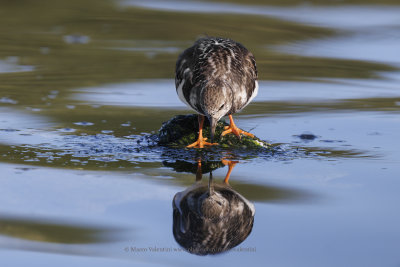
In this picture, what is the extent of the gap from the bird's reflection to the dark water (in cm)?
4

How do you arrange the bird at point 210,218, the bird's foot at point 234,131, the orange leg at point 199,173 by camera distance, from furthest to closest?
the bird's foot at point 234,131, the orange leg at point 199,173, the bird at point 210,218

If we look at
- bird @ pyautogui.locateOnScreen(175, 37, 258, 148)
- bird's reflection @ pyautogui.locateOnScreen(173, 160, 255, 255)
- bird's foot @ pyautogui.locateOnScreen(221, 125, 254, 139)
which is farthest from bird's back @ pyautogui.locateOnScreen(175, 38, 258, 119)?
bird's reflection @ pyautogui.locateOnScreen(173, 160, 255, 255)

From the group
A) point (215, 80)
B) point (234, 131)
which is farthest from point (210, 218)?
point (234, 131)

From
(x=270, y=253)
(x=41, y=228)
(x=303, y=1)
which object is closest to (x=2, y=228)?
(x=41, y=228)

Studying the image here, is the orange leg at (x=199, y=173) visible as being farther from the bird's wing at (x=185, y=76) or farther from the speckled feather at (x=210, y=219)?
the bird's wing at (x=185, y=76)

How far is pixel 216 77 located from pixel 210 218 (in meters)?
2.13

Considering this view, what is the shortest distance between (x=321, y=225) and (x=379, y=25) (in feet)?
26.8

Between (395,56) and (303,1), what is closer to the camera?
(395,56)

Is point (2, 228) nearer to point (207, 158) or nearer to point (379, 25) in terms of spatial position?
point (207, 158)

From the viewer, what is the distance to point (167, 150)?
6.36 meters

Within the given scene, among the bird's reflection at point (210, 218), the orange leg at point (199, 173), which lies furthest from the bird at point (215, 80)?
the bird's reflection at point (210, 218)

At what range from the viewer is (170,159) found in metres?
6.09

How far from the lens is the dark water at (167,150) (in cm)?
434

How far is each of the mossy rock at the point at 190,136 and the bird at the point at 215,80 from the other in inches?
3.0
